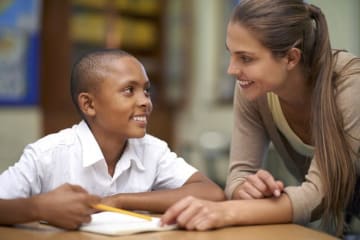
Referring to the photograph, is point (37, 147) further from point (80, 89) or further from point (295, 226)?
point (295, 226)

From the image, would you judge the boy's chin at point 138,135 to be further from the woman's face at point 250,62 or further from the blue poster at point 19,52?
the blue poster at point 19,52

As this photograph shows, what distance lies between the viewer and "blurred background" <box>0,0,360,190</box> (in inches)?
195

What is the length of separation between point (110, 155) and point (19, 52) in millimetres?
3698

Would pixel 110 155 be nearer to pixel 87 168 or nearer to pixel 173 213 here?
pixel 87 168

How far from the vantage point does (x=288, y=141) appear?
1729 mm

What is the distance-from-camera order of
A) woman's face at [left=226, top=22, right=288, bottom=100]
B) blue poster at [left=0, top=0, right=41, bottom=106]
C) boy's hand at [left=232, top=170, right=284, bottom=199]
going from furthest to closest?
1. blue poster at [left=0, top=0, right=41, bottom=106]
2. woman's face at [left=226, top=22, right=288, bottom=100]
3. boy's hand at [left=232, top=170, right=284, bottom=199]

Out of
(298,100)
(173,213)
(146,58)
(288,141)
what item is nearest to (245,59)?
(298,100)

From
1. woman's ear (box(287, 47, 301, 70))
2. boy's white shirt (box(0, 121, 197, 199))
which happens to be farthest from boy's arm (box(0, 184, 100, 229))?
woman's ear (box(287, 47, 301, 70))

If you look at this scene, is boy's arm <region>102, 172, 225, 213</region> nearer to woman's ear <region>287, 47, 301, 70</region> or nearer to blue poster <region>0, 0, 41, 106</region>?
woman's ear <region>287, 47, 301, 70</region>

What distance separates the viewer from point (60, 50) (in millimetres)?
5523

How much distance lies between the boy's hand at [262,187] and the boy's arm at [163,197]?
0.11 m

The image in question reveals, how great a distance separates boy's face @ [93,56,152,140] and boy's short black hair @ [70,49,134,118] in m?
0.02

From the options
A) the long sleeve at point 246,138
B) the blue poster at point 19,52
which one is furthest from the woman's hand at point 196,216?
the blue poster at point 19,52

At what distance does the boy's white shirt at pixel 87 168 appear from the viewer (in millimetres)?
1394
